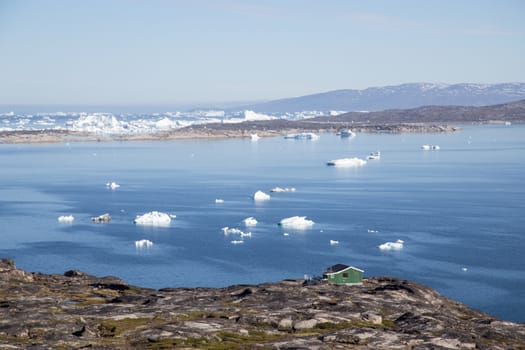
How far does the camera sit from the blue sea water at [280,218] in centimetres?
5181

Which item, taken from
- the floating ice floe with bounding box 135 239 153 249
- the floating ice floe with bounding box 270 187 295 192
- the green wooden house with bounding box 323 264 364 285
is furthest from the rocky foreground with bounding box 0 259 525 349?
the floating ice floe with bounding box 270 187 295 192

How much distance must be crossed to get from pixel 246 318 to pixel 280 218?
141ft

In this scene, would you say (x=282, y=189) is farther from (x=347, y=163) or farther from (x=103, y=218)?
(x=347, y=163)

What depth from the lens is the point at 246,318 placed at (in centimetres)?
2986

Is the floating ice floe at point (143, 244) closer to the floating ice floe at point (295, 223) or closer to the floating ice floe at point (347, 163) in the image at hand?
the floating ice floe at point (295, 223)

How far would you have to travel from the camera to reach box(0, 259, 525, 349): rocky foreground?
1057 inches

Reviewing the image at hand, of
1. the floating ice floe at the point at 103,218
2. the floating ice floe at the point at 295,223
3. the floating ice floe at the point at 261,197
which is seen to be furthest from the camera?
the floating ice floe at the point at 261,197

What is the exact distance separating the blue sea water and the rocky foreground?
10473 mm

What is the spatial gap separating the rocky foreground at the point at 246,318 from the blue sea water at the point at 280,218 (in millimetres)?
10473

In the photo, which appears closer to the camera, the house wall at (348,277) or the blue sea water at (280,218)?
the house wall at (348,277)

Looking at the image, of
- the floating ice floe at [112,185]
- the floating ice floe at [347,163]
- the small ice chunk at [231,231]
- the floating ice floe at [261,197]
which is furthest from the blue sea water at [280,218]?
the floating ice floe at [347,163]

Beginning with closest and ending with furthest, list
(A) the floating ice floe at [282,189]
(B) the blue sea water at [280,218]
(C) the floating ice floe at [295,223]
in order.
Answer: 1. (B) the blue sea water at [280,218]
2. (C) the floating ice floe at [295,223]
3. (A) the floating ice floe at [282,189]

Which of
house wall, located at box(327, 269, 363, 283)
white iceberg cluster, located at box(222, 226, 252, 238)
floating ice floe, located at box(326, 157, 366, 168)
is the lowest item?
white iceberg cluster, located at box(222, 226, 252, 238)

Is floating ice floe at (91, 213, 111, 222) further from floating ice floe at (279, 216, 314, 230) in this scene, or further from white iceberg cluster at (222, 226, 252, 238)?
floating ice floe at (279, 216, 314, 230)
